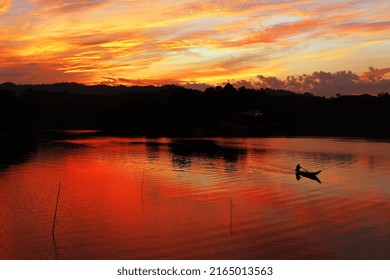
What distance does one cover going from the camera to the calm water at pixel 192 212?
82.0 feet

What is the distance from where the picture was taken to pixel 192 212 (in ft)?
112

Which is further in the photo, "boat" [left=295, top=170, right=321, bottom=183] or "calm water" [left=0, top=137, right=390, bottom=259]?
"boat" [left=295, top=170, right=321, bottom=183]

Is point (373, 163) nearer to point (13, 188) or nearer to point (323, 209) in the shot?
point (323, 209)

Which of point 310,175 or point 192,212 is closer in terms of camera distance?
point 192,212

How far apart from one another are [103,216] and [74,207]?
163 inches

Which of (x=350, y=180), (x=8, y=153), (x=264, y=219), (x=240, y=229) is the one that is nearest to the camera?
(x=240, y=229)

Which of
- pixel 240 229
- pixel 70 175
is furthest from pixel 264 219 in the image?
pixel 70 175

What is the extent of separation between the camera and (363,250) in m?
25.4

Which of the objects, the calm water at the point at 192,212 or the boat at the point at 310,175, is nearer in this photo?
the calm water at the point at 192,212

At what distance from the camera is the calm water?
2498 centimetres

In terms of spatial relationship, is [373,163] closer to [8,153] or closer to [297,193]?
[297,193]

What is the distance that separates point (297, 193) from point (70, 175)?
90.9 feet

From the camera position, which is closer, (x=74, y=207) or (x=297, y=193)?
(x=74, y=207)
